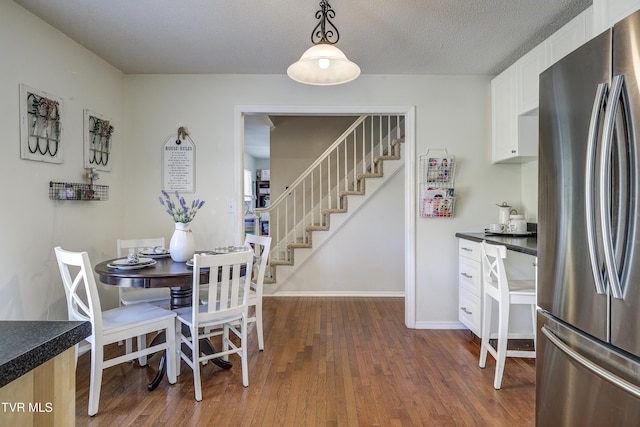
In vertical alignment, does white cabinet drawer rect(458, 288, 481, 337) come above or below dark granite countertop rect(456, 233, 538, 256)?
below

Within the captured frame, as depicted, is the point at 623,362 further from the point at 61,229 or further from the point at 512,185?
the point at 61,229

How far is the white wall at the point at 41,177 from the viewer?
211 centimetres

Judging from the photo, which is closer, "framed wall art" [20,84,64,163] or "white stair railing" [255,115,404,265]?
"framed wall art" [20,84,64,163]

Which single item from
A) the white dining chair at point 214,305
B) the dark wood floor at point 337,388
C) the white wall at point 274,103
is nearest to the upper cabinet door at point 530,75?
the white wall at point 274,103

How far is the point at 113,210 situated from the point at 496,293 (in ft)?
11.0

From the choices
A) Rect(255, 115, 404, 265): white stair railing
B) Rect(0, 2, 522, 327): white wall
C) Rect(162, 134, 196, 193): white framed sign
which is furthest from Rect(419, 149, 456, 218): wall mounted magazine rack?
Rect(162, 134, 196, 193): white framed sign

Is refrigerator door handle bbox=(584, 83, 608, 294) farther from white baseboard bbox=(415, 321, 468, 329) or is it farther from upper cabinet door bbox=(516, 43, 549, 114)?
white baseboard bbox=(415, 321, 468, 329)

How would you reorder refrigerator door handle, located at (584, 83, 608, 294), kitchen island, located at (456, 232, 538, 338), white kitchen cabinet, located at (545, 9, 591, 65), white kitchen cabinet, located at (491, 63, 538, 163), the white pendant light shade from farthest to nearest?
1. white kitchen cabinet, located at (491, 63, 538, 163)
2. kitchen island, located at (456, 232, 538, 338)
3. white kitchen cabinet, located at (545, 9, 591, 65)
4. the white pendant light shade
5. refrigerator door handle, located at (584, 83, 608, 294)

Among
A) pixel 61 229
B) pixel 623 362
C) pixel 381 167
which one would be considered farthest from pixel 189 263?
pixel 381 167

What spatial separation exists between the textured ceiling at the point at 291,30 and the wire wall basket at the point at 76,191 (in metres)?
1.16

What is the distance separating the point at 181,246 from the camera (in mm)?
2479

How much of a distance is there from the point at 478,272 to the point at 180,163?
9.73 feet

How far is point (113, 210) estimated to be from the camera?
317 cm

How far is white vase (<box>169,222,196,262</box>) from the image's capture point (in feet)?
8.14
